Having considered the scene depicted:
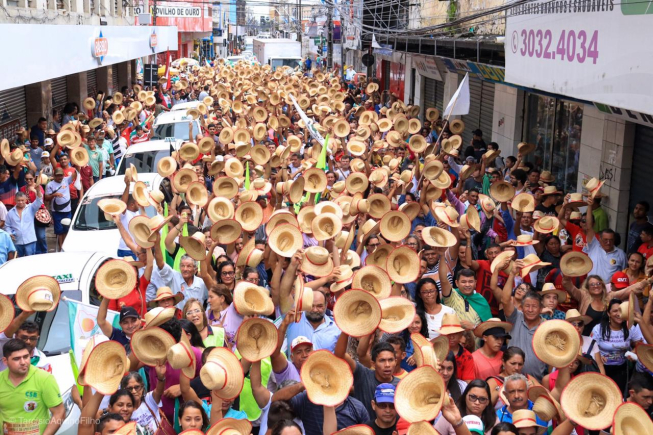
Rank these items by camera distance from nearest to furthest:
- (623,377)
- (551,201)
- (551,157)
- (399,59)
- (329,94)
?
(623,377)
(551,201)
(551,157)
(329,94)
(399,59)

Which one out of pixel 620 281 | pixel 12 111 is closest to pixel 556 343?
pixel 620 281

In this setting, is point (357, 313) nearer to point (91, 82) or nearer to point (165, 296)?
point (165, 296)

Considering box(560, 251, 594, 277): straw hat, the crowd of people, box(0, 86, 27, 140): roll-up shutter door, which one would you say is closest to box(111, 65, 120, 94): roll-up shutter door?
box(0, 86, 27, 140): roll-up shutter door

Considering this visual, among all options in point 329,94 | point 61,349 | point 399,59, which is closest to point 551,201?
point 61,349

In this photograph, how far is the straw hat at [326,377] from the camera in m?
4.70

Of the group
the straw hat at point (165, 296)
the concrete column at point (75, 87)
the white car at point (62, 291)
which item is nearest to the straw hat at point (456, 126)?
the white car at point (62, 291)

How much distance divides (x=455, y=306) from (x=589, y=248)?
2.27 m

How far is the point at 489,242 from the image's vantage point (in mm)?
9266

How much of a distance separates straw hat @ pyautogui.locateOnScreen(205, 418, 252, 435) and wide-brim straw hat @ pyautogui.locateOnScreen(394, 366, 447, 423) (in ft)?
2.59

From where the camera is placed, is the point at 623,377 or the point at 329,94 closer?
the point at 623,377

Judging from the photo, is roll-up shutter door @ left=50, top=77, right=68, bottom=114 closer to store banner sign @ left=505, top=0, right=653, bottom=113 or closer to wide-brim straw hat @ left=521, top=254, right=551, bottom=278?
store banner sign @ left=505, top=0, right=653, bottom=113

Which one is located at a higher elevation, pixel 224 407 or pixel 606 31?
pixel 606 31

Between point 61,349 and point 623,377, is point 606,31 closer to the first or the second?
point 623,377

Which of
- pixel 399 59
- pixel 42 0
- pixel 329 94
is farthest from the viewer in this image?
pixel 399 59
